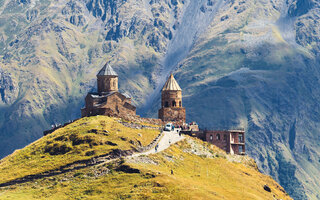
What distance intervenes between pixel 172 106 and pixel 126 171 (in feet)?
224

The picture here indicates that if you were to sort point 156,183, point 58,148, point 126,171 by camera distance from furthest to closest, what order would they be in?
1. point 58,148
2. point 126,171
3. point 156,183

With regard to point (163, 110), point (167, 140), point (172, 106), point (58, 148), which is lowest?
point (58, 148)

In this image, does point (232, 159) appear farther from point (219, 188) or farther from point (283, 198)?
point (219, 188)

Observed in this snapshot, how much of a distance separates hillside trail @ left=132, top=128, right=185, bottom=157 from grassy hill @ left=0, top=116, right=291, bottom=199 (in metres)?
1.50

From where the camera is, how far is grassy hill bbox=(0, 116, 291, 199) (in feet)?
346

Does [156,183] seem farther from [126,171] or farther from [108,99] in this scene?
[108,99]

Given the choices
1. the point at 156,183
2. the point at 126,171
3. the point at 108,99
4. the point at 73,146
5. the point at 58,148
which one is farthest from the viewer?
the point at 108,99

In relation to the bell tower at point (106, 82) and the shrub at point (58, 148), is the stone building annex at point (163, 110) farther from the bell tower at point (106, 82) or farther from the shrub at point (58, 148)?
the shrub at point (58, 148)

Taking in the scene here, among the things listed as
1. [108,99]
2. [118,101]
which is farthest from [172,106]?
[108,99]

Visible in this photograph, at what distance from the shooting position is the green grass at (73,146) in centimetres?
11981

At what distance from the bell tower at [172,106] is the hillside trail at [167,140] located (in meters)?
16.5

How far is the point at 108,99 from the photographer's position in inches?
6462

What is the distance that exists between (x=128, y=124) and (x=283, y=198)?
36.2 meters

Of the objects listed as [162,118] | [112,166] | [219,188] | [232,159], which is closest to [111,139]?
[112,166]
